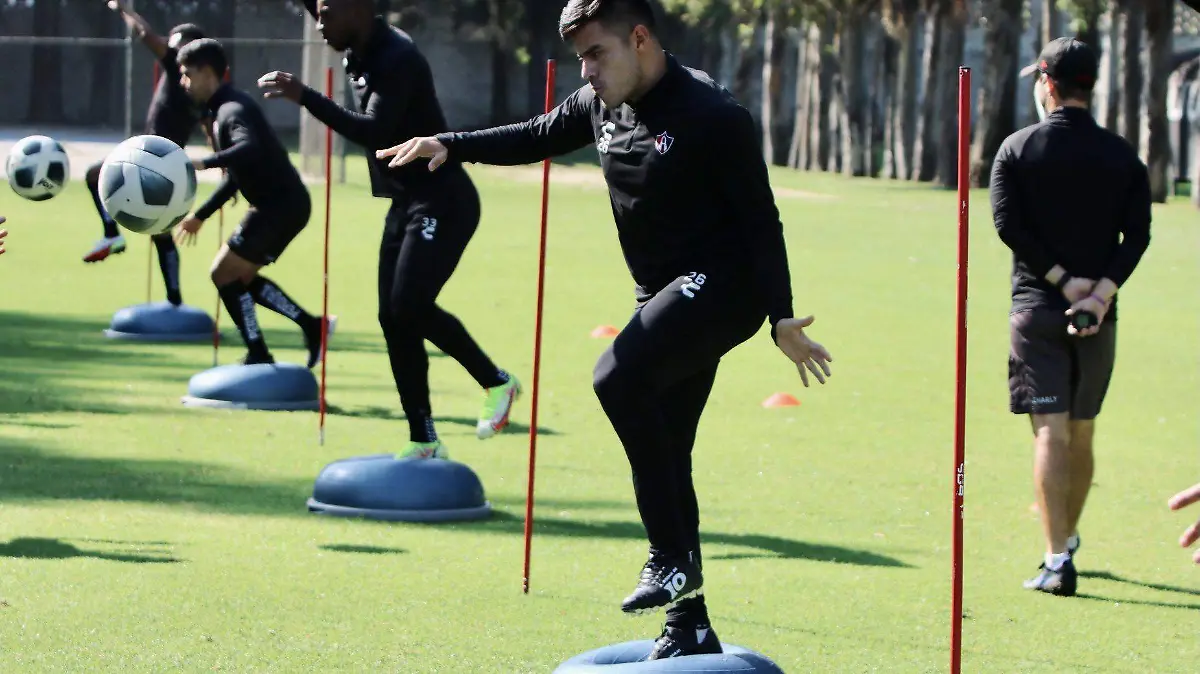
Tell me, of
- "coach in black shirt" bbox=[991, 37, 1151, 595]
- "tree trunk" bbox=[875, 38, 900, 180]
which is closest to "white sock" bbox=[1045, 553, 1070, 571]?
"coach in black shirt" bbox=[991, 37, 1151, 595]

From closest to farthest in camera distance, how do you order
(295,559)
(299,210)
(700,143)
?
(700,143)
(295,559)
(299,210)

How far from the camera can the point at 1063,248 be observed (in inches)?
299

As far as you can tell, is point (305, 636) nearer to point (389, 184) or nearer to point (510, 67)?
point (389, 184)

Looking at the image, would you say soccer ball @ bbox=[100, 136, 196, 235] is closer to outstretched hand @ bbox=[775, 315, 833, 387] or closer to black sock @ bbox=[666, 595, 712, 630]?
black sock @ bbox=[666, 595, 712, 630]

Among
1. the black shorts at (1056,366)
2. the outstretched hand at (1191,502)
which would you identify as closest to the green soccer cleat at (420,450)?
the black shorts at (1056,366)

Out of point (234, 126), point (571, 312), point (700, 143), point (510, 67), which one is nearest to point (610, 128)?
point (700, 143)

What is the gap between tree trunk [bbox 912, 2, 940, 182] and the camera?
44188 millimetres

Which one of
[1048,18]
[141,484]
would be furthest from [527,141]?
[1048,18]

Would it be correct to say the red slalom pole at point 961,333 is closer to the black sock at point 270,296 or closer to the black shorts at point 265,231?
the black shorts at point 265,231

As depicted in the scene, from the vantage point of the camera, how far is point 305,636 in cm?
639

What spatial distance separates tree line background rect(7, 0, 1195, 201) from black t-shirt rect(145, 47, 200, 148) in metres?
21.1

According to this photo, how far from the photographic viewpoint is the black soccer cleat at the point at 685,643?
5.69 meters

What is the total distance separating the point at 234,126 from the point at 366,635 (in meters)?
5.11

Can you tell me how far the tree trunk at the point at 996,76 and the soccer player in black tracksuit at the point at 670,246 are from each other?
35.9 meters
